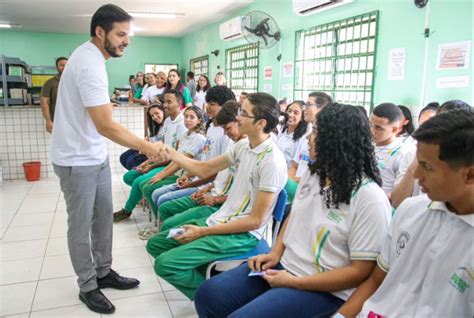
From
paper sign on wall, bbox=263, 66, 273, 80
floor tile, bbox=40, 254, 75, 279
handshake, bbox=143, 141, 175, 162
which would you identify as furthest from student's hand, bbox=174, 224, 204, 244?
paper sign on wall, bbox=263, 66, 273, 80

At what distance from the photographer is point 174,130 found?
3.47m

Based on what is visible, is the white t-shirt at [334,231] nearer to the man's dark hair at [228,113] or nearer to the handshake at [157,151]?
the handshake at [157,151]

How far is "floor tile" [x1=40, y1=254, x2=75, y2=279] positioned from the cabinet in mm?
3509

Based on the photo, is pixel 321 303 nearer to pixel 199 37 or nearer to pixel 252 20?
pixel 252 20

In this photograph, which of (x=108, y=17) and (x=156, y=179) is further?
(x=156, y=179)

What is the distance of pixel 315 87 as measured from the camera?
189 inches

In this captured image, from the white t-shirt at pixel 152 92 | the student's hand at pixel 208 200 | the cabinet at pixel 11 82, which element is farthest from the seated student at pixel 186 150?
the cabinet at pixel 11 82

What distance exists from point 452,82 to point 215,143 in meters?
2.02

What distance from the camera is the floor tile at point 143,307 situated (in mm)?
1960

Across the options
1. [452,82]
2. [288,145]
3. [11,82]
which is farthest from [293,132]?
[11,82]

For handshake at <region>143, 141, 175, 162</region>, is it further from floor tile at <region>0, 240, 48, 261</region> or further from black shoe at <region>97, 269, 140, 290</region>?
floor tile at <region>0, 240, 48, 261</region>

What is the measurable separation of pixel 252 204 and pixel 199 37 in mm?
8545

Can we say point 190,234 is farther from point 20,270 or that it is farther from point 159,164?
point 159,164

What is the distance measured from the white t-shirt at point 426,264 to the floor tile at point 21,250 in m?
2.53
